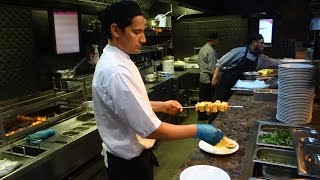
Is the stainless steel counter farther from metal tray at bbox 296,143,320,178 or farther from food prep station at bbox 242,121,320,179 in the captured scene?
metal tray at bbox 296,143,320,178

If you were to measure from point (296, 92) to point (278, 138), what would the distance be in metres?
0.36

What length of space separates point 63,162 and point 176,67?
4.91 meters

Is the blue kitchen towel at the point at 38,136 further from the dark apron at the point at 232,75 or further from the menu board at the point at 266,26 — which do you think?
the menu board at the point at 266,26

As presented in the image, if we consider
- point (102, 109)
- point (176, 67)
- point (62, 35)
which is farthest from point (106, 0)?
point (102, 109)

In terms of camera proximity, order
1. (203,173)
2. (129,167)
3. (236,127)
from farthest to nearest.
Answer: (236,127), (129,167), (203,173)

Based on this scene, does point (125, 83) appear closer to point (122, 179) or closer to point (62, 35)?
point (122, 179)

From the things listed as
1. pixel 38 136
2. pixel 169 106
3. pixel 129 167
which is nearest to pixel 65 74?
pixel 38 136

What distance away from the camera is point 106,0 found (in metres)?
4.48

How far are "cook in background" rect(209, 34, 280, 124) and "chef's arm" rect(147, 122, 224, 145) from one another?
10.5 ft

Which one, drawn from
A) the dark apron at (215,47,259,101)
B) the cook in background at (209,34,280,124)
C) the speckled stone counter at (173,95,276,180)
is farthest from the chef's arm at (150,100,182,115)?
the dark apron at (215,47,259,101)

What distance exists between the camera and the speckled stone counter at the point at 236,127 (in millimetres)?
1469

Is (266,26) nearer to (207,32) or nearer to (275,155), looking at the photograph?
(207,32)

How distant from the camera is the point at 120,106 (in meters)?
1.38

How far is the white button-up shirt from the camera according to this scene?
138 cm
